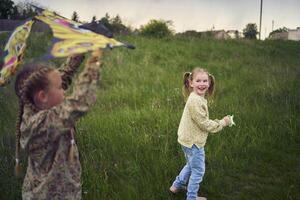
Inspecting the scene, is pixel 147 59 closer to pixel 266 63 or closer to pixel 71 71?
pixel 266 63

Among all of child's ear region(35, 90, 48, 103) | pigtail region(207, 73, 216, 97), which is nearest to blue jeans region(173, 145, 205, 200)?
pigtail region(207, 73, 216, 97)

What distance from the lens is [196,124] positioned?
441 cm

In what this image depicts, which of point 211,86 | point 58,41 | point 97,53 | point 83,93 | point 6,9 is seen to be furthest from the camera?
point 6,9

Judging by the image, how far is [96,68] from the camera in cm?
262

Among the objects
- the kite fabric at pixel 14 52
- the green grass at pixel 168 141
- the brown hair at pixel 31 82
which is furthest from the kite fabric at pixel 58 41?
the green grass at pixel 168 141

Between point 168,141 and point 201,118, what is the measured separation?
1.51m

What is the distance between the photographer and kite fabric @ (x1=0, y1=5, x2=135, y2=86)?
7.58 ft

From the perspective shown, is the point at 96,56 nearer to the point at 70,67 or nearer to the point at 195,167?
the point at 70,67

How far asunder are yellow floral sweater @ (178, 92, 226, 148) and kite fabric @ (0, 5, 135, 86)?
73.2 inches

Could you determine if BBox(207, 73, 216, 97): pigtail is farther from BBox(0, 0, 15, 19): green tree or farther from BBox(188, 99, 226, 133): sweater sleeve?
BBox(0, 0, 15, 19): green tree

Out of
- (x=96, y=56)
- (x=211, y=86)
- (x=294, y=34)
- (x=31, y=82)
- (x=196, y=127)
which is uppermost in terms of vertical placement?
(x=294, y=34)

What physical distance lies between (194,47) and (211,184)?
10.3m

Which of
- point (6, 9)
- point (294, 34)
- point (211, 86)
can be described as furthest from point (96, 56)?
point (294, 34)

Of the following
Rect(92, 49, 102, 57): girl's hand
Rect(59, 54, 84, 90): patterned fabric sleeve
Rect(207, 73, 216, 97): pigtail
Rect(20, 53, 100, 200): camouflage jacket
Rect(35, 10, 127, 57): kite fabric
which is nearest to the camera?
Rect(35, 10, 127, 57): kite fabric
